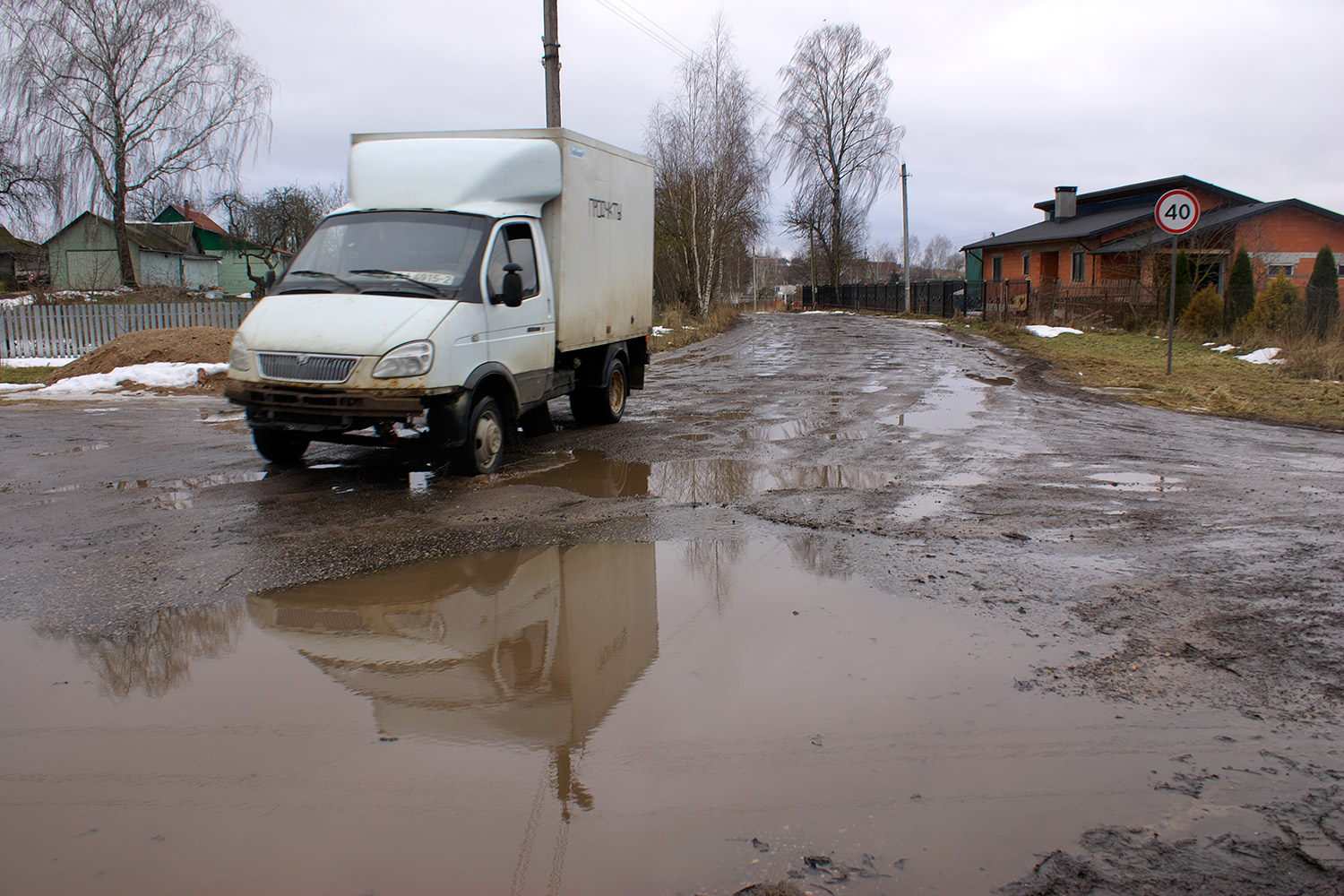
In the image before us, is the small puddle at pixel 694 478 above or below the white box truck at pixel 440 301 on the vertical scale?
below

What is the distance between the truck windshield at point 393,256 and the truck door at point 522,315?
8.1 inches

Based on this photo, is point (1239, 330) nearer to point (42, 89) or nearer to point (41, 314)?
point (41, 314)

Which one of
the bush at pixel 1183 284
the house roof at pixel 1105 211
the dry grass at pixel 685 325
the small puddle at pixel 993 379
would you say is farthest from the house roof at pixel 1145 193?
the small puddle at pixel 993 379

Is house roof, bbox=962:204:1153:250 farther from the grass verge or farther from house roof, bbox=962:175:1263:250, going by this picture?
the grass verge

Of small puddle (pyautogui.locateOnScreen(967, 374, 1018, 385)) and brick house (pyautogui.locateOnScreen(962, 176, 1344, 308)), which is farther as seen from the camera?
brick house (pyautogui.locateOnScreen(962, 176, 1344, 308))

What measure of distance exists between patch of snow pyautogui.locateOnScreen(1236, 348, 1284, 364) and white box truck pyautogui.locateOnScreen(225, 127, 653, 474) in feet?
42.9

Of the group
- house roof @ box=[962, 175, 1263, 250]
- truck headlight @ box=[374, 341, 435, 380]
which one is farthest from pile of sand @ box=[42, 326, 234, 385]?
house roof @ box=[962, 175, 1263, 250]

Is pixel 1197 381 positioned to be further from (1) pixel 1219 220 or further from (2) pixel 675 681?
(1) pixel 1219 220

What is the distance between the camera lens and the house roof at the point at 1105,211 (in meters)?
37.6

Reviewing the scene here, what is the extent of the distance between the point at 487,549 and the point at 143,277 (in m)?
54.3

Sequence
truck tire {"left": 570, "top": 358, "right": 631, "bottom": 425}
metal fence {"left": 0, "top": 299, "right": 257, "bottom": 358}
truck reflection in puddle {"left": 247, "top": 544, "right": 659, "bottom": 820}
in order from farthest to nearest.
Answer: metal fence {"left": 0, "top": 299, "right": 257, "bottom": 358} → truck tire {"left": 570, "top": 358, "right": 631, "bottom": 425} → truck reflection in puddle {"left": 247, "top": 544, "right": 659, "bottom": 820}

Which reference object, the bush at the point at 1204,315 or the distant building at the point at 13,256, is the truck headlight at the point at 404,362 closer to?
the bush at the point at 1204,315

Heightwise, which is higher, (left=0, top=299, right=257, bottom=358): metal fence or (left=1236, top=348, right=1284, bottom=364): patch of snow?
(left=0, top=299, right=257, bottom=358): metal fence

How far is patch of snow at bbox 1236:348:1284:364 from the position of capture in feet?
54.2
